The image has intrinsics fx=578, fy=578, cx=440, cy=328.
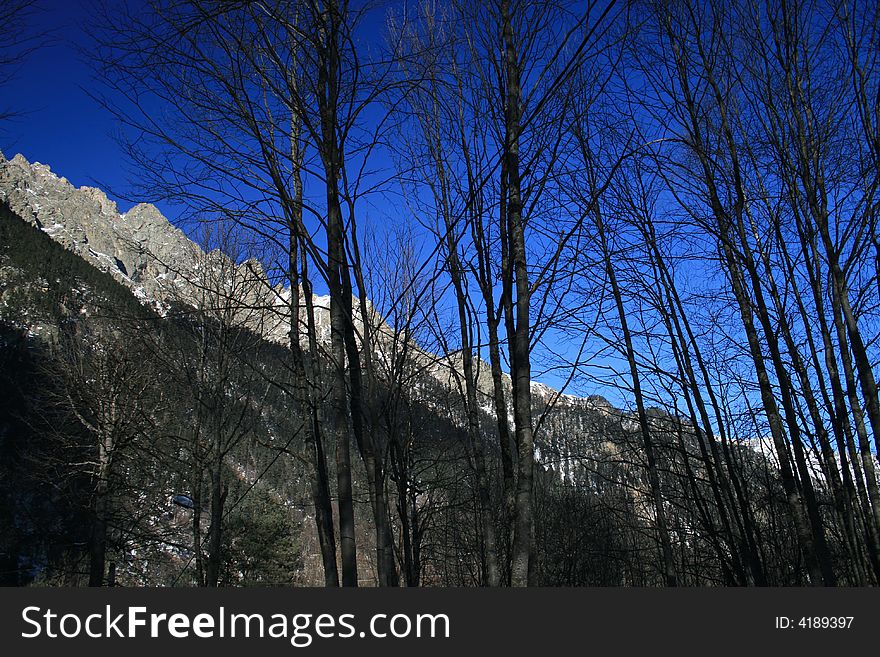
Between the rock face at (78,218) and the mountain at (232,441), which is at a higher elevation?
the rock face at (78,218)

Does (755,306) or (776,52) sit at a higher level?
(776,52)

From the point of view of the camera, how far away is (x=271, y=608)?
2557mm

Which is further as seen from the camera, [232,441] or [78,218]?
[78,218]

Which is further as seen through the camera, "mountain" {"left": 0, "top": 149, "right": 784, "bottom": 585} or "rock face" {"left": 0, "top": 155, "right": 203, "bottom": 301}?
"rock face" {"left": 0, "top": 155, "right": 203, "bottom": 301}

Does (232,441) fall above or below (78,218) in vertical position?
below

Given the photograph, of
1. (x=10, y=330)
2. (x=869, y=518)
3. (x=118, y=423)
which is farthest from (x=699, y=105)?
(x=10, y=330)

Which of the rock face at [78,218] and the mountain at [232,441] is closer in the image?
the mountain at [232,441]

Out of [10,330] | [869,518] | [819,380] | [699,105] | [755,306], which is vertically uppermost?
[10,330]

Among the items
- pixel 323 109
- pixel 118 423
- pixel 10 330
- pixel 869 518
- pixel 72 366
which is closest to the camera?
pixel 323 109

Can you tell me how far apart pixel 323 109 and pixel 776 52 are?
4.60 meters

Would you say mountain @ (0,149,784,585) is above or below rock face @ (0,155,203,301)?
below

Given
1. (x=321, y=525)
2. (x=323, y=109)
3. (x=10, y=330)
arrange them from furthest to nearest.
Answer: (x=10, y=330) → (x=321, y=525) → (x=323, y=109)

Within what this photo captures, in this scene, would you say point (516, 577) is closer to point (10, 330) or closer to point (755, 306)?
point (755, 306)

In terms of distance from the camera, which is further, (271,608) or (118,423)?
(118,423)
